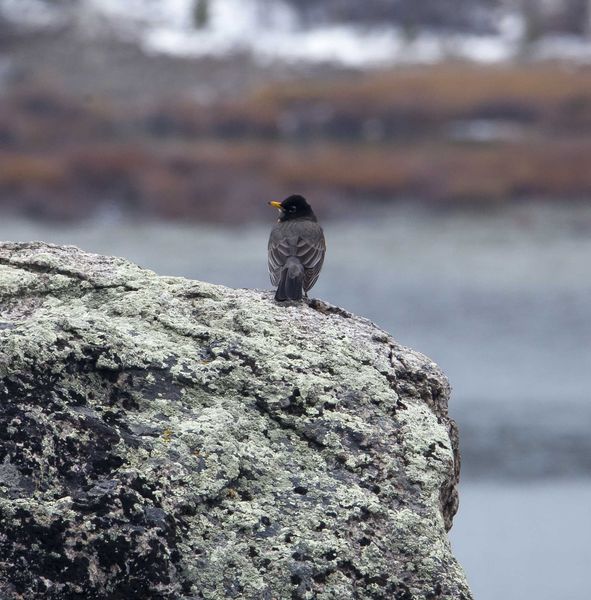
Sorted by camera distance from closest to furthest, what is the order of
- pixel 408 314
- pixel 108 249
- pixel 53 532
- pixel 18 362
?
pixel 53 532, pixel 18 362, pixel 408 314, pixel 108 249

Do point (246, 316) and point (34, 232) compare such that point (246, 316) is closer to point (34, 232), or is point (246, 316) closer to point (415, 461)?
point (415, 461)

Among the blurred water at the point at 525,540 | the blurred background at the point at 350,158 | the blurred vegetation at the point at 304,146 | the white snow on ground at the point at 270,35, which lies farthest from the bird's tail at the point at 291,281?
the white snow on ground at the point at 270,35

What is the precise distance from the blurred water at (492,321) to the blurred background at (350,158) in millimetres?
91

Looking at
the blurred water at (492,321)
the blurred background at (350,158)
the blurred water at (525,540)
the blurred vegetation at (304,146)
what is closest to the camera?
the blurred water at (525,540)

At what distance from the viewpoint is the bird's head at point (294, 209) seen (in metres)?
11.3

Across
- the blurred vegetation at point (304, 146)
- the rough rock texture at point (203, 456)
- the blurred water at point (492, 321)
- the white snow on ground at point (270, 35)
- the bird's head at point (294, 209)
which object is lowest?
the rough rock texture at point (203, 456)

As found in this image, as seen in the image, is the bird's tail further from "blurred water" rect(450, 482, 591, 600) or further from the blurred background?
the blurred background

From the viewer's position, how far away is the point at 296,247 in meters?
9.99

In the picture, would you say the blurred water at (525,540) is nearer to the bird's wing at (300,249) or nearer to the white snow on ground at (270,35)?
the bird's wing at (300,249)

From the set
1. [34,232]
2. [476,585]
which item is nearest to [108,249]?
[34,232]

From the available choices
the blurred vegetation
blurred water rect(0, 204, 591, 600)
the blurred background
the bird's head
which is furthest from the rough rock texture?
the blurred vegetation

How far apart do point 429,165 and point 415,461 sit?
3292cm

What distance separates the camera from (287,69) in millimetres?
43094

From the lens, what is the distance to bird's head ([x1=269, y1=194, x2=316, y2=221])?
11.3 m
